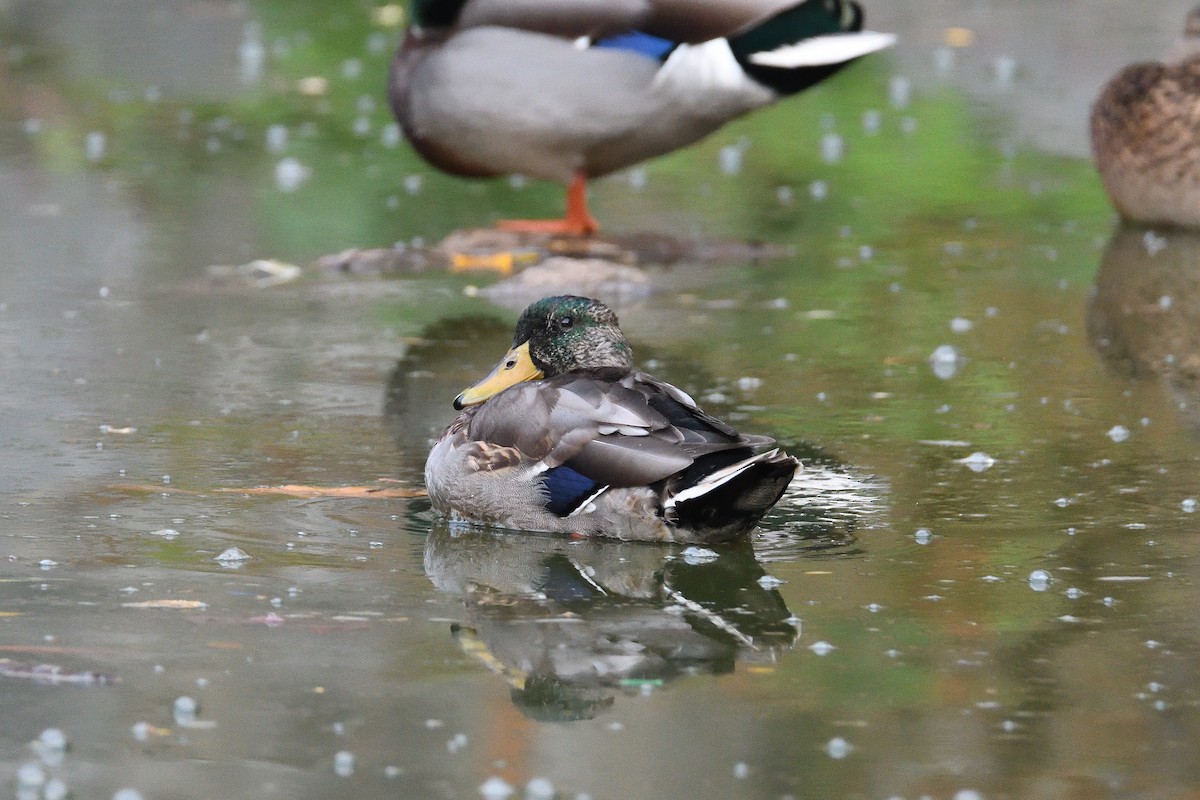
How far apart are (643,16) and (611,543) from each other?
4.35m

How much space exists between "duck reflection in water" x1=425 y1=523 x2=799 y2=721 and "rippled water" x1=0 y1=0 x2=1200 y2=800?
0.01 m

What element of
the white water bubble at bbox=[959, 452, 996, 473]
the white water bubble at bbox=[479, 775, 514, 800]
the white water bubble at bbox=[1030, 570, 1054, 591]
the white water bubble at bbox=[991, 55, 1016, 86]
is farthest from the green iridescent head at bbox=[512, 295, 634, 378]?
the white water bubble at bbox=[991, 55, 1016, 86]

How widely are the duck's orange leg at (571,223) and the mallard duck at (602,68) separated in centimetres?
17

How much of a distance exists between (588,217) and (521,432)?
4.55 metres

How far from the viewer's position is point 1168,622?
4.79 m

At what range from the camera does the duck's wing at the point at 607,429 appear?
525 centimetres

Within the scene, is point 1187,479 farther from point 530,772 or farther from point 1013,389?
point 530,772

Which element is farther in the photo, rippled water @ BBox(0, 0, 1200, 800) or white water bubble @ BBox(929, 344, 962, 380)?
white water bubble @ BBox(929, 344, 962, 380)

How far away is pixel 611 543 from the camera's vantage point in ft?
18.0

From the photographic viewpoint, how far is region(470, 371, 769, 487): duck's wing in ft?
17.2

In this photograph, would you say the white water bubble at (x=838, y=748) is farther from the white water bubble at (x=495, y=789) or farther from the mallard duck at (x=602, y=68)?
the mallard duck at (x=602, y=68)

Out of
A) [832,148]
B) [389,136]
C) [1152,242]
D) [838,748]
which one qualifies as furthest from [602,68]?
[838,748]

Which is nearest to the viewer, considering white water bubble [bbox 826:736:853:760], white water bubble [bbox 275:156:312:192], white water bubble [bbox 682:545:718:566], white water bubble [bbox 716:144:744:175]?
white water bubble [bbox 826:736:853:760]

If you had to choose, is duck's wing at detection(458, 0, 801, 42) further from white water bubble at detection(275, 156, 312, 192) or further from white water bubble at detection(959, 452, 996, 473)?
white water bubble at detection(959, 452, 996, 473)
